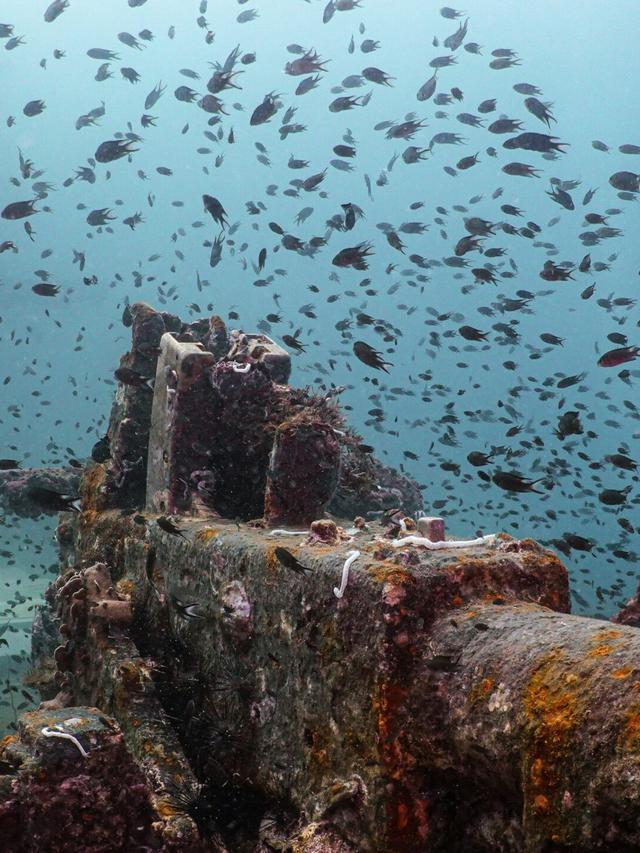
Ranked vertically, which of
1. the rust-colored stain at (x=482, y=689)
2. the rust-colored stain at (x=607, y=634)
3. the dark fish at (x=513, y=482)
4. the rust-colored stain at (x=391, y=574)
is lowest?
the rust-colored stain at (x=482, y=689)

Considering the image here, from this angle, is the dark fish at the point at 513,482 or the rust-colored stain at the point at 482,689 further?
the dark fish at the point at 513,482

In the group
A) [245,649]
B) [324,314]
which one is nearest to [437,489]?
[324,314]

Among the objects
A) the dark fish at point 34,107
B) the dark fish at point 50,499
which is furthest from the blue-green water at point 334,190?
the dark fish at point 50,499

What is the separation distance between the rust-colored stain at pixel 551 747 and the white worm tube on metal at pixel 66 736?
336 cm

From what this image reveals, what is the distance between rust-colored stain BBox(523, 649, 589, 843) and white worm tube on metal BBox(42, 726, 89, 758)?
3.36 metres

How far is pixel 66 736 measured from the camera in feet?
16.8

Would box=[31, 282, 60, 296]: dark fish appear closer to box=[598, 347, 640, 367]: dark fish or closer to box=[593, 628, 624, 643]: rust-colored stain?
box=[598, 347, 640, 367]: dark fish

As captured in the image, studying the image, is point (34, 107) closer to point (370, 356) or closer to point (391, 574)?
point (370, 356)

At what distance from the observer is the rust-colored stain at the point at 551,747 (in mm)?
2893

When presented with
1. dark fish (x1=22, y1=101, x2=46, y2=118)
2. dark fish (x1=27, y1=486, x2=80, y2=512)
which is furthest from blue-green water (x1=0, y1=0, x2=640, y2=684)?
dark fish (x1=27, y1=486, x2=80, y2=512)

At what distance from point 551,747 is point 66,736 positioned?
356 cm

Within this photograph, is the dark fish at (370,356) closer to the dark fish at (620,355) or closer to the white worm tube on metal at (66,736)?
the dark fish at (620,355)

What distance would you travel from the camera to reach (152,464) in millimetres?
8945

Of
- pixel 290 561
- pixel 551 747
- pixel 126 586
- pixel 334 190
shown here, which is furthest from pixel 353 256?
pixel 334 190
